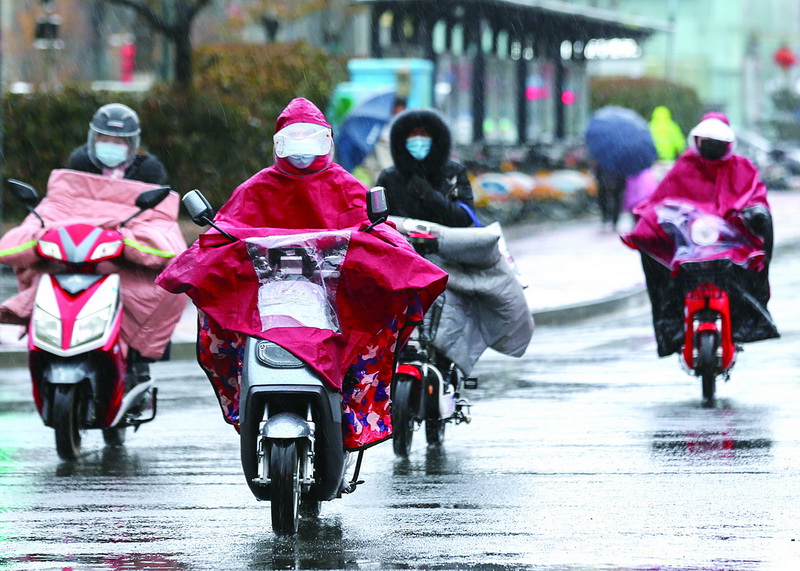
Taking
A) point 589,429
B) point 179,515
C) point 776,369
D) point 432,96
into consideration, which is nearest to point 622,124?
point 432,96

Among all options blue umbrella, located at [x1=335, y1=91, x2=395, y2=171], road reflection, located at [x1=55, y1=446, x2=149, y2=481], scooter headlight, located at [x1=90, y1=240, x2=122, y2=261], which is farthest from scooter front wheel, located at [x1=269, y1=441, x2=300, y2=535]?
blue umbrella, located at [x1=335, y1=91, x2=395, y2=171]

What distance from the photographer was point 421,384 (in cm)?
851

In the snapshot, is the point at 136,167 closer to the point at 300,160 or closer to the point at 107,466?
the point at 107,466

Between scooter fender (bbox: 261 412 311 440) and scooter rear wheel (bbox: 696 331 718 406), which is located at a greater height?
scooter fender (bbox: 261 412 311 440)

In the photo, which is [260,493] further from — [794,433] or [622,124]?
[622,124]

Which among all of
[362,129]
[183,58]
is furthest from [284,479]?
[183,58]

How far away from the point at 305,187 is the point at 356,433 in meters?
1.03

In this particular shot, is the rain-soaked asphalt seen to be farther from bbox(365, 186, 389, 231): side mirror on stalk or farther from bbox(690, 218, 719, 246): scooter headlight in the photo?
bbox(365, 186, 389, 231): side mirror on stalk

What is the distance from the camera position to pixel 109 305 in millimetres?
8625

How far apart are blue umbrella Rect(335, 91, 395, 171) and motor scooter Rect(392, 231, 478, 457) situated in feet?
32.4

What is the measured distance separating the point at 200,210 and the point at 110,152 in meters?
3.11

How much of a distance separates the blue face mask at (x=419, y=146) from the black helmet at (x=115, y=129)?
5.10 feet

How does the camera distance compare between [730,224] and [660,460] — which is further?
[730,224]

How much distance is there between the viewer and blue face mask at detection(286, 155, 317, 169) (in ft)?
21.9
